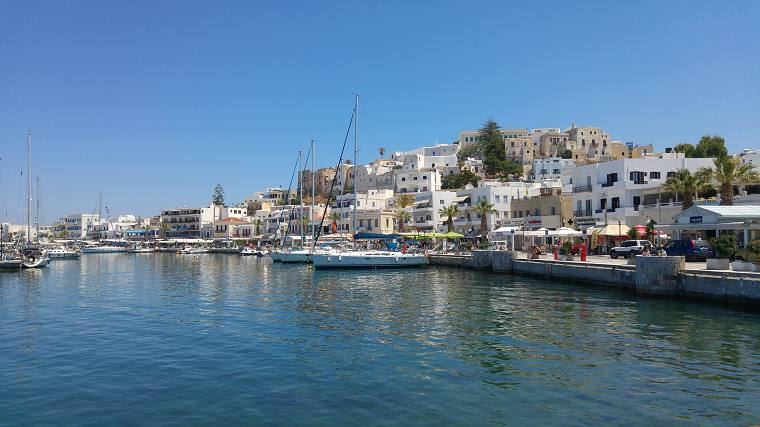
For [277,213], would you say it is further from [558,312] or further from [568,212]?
[558,312]

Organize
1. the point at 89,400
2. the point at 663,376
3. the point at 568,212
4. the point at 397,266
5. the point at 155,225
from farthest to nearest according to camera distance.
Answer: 1. the point at 155,225
2. the point at 568,212
3. the point at 397,266
4. the point at 663,376
5. the point at 89,400

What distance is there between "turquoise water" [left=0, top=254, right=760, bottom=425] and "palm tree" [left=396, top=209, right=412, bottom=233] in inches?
2205

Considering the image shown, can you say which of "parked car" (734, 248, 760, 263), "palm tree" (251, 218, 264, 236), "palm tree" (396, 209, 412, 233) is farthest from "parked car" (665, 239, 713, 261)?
"palm tree" (251, 218, 264, 236)

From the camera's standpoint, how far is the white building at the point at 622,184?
52219 mm

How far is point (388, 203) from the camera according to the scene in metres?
106

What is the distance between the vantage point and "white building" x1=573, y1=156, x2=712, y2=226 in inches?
2056

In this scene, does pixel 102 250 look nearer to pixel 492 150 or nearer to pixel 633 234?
pixel 492 150

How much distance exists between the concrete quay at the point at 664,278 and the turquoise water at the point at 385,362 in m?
1.00

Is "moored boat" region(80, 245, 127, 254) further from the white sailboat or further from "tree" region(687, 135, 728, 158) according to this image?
"tree" region(687, 135, 728, 158)

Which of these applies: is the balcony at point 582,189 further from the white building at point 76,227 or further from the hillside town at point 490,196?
the white building at point 76,227

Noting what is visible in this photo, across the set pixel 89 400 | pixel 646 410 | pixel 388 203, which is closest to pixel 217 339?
pixel 89 400

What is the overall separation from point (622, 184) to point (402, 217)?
39.3m

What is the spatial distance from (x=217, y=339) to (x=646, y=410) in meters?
14.2

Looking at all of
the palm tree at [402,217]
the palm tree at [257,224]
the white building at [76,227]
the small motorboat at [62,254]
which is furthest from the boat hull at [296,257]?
the white building at [76,227]
